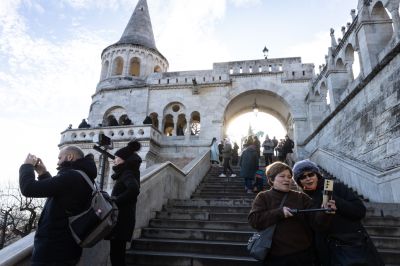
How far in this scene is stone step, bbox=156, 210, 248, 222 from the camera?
5484 mm

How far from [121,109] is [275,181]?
1921cm

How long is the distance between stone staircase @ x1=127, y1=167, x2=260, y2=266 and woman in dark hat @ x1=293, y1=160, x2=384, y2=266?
1774mm

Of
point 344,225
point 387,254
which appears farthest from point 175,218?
point 344,225

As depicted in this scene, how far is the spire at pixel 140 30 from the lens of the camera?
22.5 m

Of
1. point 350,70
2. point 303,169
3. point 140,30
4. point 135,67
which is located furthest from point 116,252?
point 140,30

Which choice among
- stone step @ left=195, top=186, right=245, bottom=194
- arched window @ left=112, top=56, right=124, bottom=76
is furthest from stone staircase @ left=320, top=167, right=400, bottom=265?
arched window @ left=112, top=56, right=124, bottom=76

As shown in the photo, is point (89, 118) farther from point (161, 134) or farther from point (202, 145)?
point (202, 145)

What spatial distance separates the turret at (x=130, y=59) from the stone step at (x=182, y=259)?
18047mm

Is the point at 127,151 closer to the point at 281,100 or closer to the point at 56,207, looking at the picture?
the point at 56,207

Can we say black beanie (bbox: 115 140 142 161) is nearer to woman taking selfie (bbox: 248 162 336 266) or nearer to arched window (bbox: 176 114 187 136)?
woman taking selfie (bbox: 248 162 336 266)

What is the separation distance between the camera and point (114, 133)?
17.2 m

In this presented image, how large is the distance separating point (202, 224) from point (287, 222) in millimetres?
3180

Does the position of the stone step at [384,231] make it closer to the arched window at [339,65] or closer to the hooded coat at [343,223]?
the hooded coat at [343,223]

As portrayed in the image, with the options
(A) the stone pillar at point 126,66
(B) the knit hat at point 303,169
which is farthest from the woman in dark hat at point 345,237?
(A) the stone pillar at point 126,66
